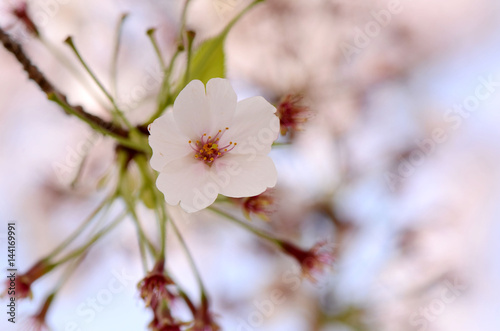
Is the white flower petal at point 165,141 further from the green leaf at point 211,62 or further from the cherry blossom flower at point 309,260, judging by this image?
the cherry blossom flower at point 309,260

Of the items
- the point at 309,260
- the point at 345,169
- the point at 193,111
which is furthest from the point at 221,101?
the point at 345,169

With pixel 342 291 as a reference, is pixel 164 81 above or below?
below

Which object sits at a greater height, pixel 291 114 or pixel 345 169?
pixel 345 169

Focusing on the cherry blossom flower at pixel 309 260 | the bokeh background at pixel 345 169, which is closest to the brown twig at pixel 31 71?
the cherry blossom flower at pixel 309 260

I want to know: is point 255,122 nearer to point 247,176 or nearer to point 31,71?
point 247,176

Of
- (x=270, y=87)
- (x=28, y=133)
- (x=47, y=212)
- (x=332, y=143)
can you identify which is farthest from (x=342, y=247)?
(x=28, y=133)

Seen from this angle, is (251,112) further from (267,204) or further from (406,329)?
(406,329)
